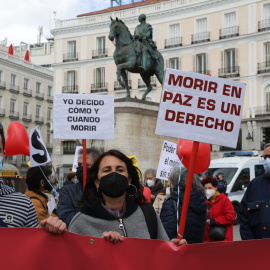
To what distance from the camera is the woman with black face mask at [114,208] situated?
2.73 metres

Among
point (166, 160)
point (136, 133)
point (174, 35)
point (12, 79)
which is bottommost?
point (166, 160)

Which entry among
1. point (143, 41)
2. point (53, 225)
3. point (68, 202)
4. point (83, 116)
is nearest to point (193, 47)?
point (143, 41)

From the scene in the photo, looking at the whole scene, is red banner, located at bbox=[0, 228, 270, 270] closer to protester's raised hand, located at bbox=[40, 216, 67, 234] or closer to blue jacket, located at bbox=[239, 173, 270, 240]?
protester's raised hand, located at bbox=[40, 216, 67, 234]

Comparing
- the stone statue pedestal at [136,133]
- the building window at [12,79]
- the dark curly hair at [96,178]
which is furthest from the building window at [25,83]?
the dark curly hair at [96,178]

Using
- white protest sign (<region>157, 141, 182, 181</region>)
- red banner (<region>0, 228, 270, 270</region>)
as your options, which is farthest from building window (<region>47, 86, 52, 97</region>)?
red banner (<region>0, 228, 270, 270</region>)

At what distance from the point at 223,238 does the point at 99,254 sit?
311 centimetres

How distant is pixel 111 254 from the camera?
8.13ft

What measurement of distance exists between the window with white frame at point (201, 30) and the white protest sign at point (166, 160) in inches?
1243

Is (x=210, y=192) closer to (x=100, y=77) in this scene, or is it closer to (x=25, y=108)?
(x=100, y=77)

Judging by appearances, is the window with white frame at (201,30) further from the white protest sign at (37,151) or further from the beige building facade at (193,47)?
the white protest sign at (37,151)

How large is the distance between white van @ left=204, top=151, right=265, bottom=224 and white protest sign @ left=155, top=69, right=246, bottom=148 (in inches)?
473

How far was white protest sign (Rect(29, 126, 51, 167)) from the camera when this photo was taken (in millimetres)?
6660

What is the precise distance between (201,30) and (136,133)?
26.2 m

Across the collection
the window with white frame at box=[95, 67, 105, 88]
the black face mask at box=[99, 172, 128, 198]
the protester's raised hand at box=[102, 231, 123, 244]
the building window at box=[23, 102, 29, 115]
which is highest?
the window with white frame at box=[95, 67, 105, 88]
